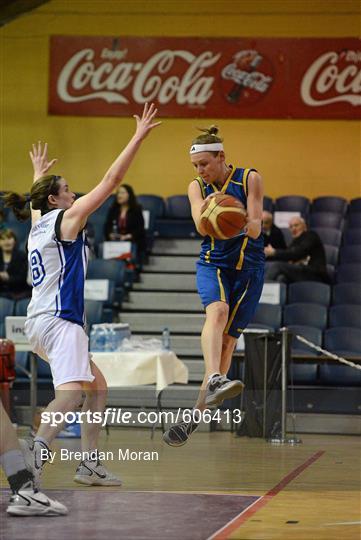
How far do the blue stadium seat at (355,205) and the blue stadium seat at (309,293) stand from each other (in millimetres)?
2579

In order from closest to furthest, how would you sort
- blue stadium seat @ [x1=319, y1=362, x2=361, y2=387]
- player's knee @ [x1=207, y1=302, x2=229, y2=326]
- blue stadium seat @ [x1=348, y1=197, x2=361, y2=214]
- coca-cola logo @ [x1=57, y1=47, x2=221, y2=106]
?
player's knee @ [x1=207, y1=302, x2=229, y2=326], blue stadium seat @ [x1=319, y1=362, x2=361, y2=387], blue stadium seat @ [x1=348, y1=197, x2=361, y2=214], coca-cola logo @ [x1=57, y1=47, x2=221, y2=106]

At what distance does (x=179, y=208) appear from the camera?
14.7 metres

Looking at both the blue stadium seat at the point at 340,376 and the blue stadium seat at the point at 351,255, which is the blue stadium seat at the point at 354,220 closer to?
the blue stadium seat at the point at 351,255

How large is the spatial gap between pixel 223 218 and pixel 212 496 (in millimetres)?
1567

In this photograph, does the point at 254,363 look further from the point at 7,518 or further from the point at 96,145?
the point at 96,145

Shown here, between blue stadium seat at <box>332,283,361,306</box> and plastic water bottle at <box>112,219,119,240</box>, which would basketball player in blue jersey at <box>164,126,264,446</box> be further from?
plastic water bottle at <box>112,219,119,240</box>

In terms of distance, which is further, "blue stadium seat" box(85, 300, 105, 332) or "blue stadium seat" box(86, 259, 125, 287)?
"blue stadium seat" box(86, 259, 125, 287)

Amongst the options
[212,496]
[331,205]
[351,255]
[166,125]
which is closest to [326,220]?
[331,205]

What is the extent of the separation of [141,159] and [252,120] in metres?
1.77

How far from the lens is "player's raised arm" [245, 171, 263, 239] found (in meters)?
6.10

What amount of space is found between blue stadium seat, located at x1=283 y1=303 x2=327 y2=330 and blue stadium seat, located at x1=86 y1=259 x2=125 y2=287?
7.19 feet

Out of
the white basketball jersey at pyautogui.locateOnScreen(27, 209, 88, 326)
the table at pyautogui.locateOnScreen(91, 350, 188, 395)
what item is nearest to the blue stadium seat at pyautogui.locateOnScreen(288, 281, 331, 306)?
the table at pyautogui.locateOnScreen(91, 350, 188, 395)

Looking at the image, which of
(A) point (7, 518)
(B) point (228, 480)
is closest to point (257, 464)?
(B) point (228, 480)

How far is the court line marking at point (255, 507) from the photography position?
15.6 ft
